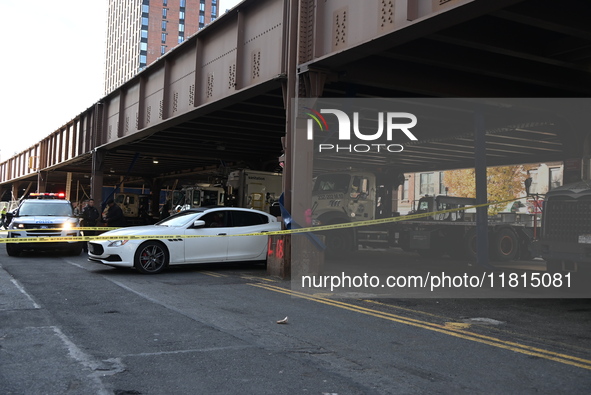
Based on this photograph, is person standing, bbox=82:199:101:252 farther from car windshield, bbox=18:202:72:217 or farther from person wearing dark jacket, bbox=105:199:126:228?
person wearing dark jacket, bbox=105:199:126:228

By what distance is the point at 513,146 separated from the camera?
82.0 feet

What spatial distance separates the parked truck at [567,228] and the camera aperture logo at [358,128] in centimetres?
511

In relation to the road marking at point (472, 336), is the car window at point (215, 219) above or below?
above

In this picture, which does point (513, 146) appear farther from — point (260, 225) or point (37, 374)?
point (37, 374)

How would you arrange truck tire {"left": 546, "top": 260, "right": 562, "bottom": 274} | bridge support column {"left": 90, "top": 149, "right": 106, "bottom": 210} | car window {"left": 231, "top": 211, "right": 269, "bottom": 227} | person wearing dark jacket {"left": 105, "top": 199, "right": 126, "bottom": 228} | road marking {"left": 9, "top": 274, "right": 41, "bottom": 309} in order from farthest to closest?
1. bridge support column {"left": 90, "top": 149, "right": 106, "bottom": 210}
2. person wearing dark jacket {"left": 105, "top": 199, "right": 126, "bottom": 228}
3. car window {"left": 231, "top": 211, "right": 269, "bottom": 227}
4. truck tire {"left": 546, "top": 260, "right": 562, "bottom": 274}
5. road marking {"left": 9, "top": 274, "right": 41, "bottom": 309}

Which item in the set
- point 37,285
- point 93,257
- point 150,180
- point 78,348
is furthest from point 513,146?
point 150,180

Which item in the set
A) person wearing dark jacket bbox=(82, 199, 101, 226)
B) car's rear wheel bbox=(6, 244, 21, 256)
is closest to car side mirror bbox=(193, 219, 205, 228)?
car's rear wheel bbox=(6, 244, 21, 256)

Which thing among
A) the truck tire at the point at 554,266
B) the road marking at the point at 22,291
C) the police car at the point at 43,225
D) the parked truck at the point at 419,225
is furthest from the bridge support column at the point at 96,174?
the truck tire at the point at 554,266

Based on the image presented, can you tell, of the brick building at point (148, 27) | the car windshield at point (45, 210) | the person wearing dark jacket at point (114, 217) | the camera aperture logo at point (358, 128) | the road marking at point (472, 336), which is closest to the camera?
the road marking at point (472, 336)

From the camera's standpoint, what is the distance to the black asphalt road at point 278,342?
4.64m

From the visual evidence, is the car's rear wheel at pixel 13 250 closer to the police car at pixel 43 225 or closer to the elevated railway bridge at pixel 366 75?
the police car at pixel 43 225

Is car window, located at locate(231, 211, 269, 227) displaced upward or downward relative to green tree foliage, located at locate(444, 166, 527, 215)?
downward

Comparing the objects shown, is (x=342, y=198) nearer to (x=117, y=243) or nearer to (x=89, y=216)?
(x=117, y=243)

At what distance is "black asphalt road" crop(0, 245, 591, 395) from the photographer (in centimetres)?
464
